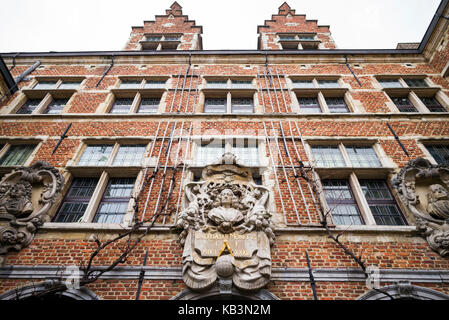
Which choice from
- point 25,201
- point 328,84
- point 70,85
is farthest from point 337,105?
point 70,85

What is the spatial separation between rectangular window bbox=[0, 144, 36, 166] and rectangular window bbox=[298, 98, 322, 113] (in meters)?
8.60

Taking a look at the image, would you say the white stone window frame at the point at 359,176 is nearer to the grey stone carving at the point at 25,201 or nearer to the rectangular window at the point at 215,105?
the rectangular window at the point at 215,105

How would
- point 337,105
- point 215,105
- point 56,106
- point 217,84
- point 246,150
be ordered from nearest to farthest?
point 246,150 < point 337,105 < point 215,105 < point 56,106 < point 217,84

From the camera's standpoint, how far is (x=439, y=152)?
656 cm

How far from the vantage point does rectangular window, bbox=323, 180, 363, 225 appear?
537 centimetres

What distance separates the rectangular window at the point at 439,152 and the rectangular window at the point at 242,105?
5.37 metres

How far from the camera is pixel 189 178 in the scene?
6039 mm

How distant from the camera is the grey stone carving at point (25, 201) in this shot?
187 inches

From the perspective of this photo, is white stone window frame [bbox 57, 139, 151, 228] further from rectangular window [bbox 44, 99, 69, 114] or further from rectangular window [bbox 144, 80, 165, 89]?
rectangular window [bbox 144, 80, 165, 89]

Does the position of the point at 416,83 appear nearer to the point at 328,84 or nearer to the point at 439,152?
→ the point at 328,84

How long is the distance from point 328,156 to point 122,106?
728 cm

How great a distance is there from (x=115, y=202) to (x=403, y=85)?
1058cm

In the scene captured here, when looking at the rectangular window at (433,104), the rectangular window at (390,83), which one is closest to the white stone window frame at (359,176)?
the rectangular window at (433,104)

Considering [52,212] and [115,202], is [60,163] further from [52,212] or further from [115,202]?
[115,202]
